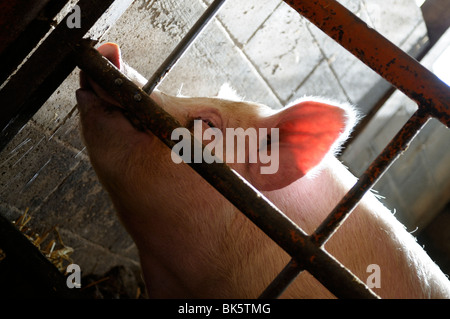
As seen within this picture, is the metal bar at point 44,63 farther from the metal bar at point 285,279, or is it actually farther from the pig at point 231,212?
the metal bar at point 285,279

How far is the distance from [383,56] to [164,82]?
2.01 m

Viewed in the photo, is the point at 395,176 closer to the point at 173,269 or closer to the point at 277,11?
the point at 277,11

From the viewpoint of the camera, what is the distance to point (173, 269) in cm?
171

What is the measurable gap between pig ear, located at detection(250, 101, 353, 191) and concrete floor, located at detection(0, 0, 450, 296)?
106 centimetres

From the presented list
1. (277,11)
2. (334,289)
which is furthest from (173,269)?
(277,11)

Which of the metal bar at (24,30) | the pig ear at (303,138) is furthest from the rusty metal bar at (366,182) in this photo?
the metal bar at (24,30)

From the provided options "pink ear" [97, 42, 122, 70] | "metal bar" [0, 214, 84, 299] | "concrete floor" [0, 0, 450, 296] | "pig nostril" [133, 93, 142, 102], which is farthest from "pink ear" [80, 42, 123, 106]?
"concrete floor" [0, 0, 450, 296]

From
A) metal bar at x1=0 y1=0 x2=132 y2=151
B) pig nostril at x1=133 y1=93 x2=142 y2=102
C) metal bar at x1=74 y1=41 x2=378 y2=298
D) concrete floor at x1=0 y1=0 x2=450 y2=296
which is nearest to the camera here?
metal bar at x1=74 y1=41 x2=378 y2=298

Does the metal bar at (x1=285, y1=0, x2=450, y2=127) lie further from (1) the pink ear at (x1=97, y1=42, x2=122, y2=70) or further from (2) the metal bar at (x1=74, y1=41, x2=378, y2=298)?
(1) the pink ear at (x1=97, y1=42, x2=122, y2=70)

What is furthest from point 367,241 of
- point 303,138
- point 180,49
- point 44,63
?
point 44,63

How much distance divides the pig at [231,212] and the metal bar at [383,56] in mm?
389

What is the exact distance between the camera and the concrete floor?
246 cm

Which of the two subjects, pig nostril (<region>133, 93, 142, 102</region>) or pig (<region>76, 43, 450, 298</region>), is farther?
pig (<region>76, 43, 450, 298</region>)

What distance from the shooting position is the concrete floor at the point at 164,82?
2459 mm
